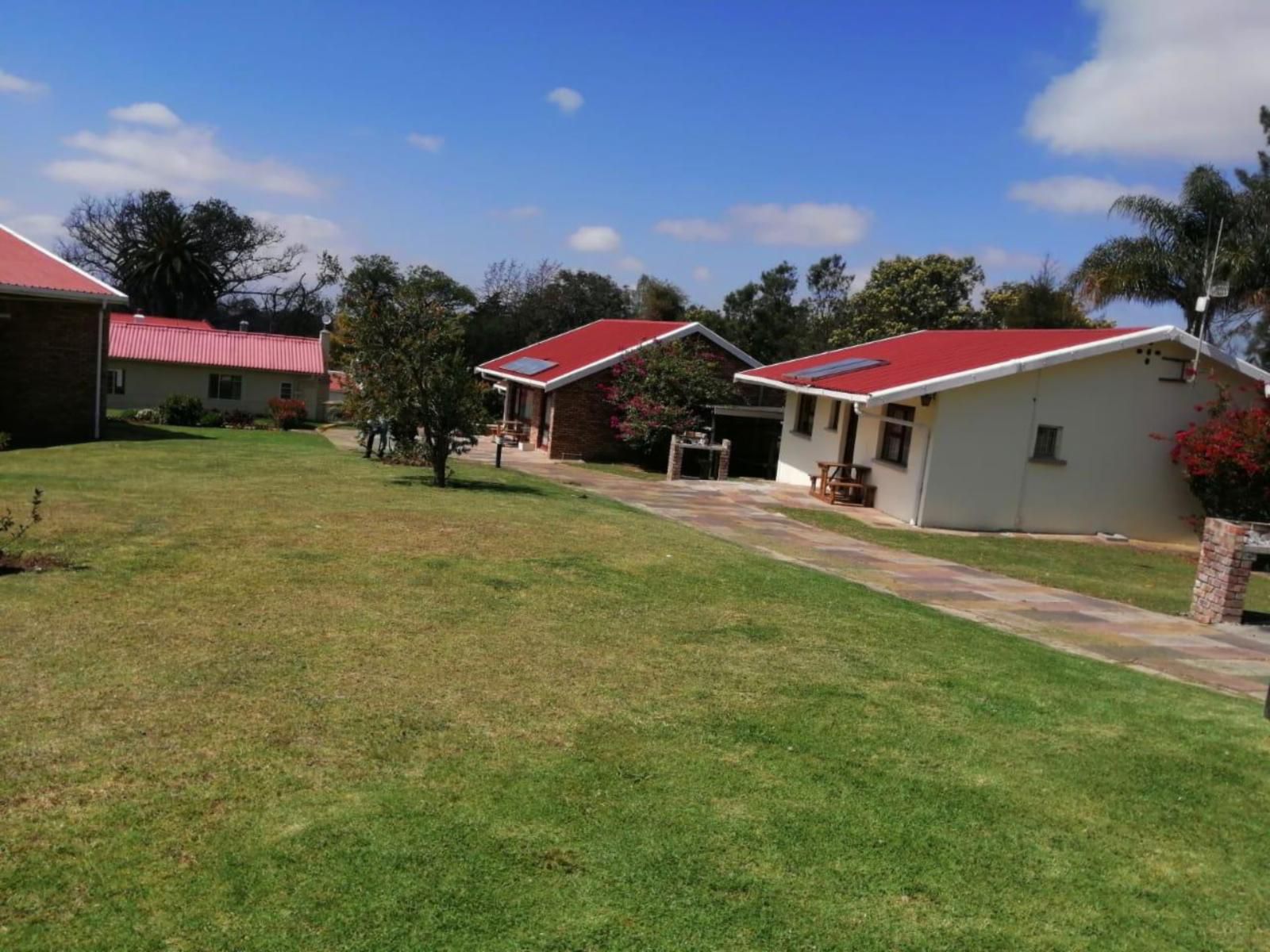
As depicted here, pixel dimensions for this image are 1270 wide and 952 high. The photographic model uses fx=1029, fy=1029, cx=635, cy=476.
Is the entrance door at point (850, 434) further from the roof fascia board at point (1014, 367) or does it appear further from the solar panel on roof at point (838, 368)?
the roof fascia board at point (1014, 367)

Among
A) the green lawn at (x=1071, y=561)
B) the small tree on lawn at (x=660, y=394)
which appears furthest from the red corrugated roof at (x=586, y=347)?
the green lawn at (x=1071, y=561)

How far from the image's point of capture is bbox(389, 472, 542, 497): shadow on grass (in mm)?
17734

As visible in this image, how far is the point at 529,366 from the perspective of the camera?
3612 cm

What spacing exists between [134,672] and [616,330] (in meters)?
33.5

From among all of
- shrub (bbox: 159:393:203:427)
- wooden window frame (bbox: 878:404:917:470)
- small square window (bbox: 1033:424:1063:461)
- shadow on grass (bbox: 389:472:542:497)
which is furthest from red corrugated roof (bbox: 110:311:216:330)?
small square window (bbox: 1033:424:1063:461)

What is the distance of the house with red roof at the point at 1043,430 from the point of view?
20.5 meters

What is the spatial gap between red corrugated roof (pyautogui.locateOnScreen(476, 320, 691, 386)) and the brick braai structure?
22173 mm

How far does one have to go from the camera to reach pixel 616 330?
38.7 m

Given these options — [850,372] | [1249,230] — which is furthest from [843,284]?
[850,372]

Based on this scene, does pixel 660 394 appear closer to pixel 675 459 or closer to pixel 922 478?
pixel 675 459

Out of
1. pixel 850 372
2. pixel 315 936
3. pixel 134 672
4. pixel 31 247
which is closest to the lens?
pixel 315 936

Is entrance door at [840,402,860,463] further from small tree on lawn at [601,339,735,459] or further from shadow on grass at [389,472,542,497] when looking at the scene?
shadow on grass at [389,472,542,497]

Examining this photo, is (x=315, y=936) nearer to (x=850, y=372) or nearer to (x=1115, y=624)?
(x=1115, y=624)

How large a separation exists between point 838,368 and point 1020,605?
1429 centimetres
